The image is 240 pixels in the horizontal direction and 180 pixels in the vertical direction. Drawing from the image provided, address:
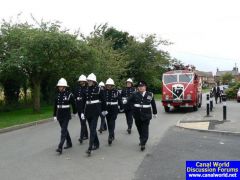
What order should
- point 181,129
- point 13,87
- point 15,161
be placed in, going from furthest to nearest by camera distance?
point 13,87, point 181,129, point 15,161

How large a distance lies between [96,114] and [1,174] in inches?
116

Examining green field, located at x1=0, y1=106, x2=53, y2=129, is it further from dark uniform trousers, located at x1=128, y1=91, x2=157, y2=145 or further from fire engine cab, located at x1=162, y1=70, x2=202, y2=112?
dark uniform trousers, located at x1=128, y1=91, x2=157, y2=145

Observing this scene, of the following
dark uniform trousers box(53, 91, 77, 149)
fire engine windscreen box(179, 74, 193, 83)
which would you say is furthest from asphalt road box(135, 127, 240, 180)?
fire engine windscreen box(179, 74, 193, 83)

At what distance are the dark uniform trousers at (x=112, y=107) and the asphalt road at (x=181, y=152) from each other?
1.49m

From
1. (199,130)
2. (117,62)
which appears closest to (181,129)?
(199,130)

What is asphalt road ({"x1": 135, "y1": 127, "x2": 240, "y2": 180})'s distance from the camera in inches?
294

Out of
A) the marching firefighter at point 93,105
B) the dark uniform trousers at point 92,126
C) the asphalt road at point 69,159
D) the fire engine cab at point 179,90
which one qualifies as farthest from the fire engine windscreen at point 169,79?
the dark uniform trousers at point 92,126

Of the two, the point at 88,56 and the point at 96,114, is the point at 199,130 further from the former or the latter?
the point at 88,56

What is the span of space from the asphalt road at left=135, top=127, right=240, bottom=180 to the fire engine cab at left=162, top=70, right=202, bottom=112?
31.2ft

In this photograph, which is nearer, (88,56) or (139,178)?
(139,178)

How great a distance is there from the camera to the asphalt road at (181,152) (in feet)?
24.5

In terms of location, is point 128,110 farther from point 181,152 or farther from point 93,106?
point 181,152

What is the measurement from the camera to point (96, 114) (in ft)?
32.0

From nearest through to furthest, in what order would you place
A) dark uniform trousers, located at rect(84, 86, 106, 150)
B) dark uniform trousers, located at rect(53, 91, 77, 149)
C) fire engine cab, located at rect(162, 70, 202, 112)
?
dark uniform trousers, located at rect(84, 86, 106, 150), dark uniform trousers, located at rect(53, 91, 77, 149), fire engine cab, located at rect(162, 70, 202, 112)
